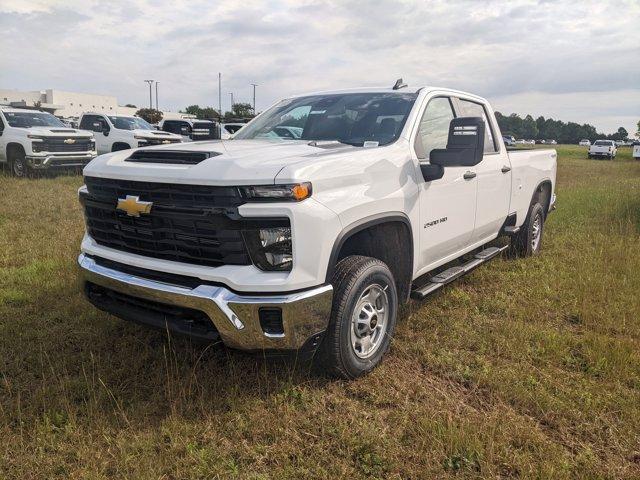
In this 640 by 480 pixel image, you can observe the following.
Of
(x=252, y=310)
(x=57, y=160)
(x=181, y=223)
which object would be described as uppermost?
(x=57, y=160)

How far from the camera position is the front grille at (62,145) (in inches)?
518

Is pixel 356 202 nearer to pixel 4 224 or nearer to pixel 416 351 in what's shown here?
pixel 416 351

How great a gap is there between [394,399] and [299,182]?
1501mm

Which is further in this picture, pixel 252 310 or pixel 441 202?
pixel 441 202

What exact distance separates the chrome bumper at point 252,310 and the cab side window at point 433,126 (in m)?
1.61

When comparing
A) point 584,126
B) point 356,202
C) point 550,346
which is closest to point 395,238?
point 356,202

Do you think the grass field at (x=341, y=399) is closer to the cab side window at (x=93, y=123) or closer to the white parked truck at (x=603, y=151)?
the cab side window at (x=93, y=123)

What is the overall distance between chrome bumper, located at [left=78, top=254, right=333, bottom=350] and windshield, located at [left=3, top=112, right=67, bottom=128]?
13421 millimetres

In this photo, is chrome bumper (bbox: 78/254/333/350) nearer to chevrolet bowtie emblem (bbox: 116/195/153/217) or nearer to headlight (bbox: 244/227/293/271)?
headlight (bbox: 244/227/293/271)

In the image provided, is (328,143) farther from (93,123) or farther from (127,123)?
(93,123)

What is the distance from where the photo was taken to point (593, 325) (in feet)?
14.2

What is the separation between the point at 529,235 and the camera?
631 cm

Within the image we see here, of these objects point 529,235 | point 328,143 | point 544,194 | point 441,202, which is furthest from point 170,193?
point 544,194

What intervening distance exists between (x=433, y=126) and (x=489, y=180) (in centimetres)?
100
